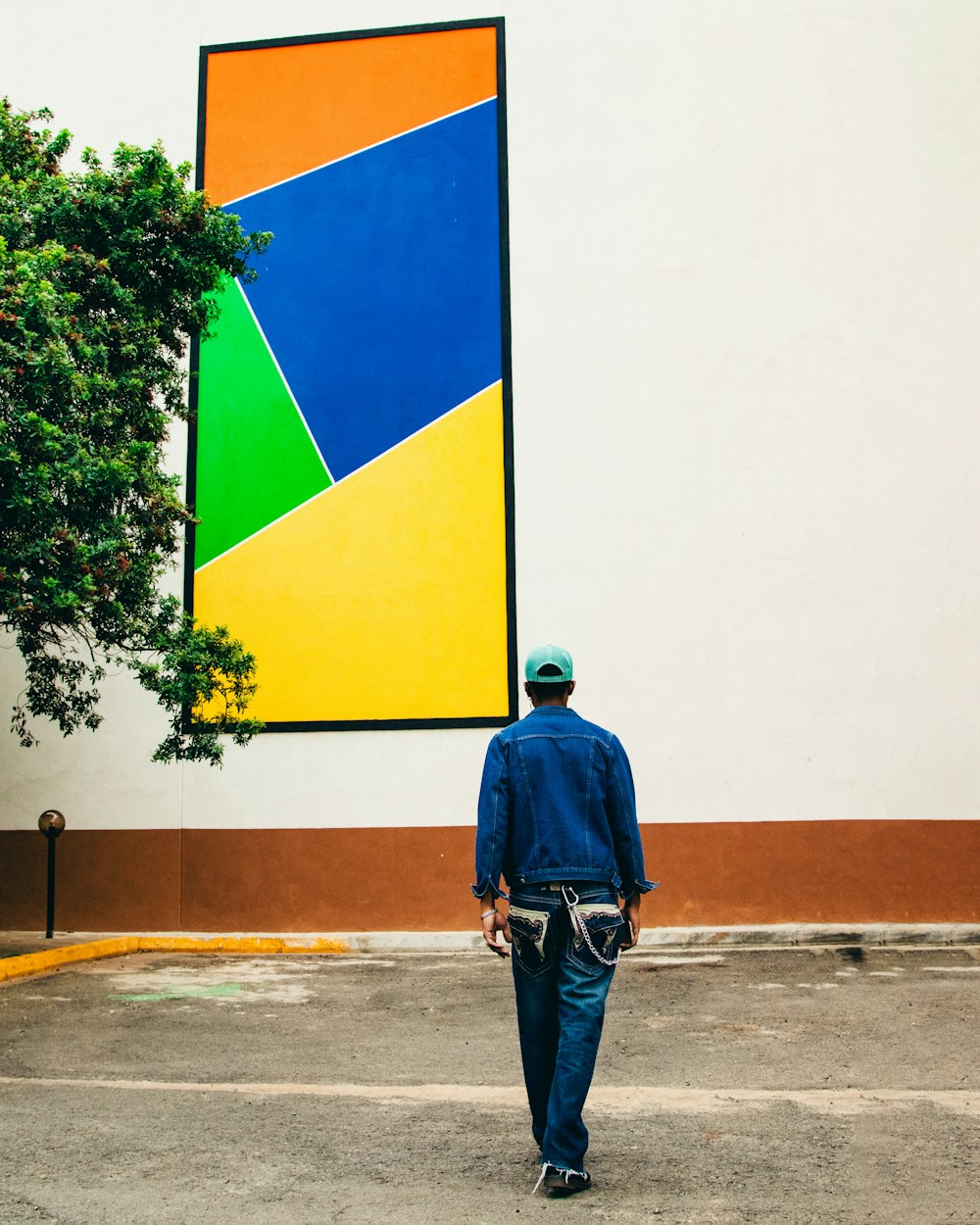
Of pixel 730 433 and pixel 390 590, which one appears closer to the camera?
pixel 730 433

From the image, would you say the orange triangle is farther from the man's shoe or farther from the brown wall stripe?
the man's shoe

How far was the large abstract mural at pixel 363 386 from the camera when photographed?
36.7 feet

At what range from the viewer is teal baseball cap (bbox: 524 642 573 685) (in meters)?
4.67

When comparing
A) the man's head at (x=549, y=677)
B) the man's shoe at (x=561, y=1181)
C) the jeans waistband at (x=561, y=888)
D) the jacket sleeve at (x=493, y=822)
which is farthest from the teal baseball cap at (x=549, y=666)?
the man's shoe at (x=561, y=1181)

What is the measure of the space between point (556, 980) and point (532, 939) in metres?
0.20

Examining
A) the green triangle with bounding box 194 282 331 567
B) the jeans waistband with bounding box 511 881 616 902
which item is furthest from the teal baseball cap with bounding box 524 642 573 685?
the green triangle with bounding box 194 282 331 567

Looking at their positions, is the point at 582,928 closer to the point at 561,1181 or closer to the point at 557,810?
the point at 557,810

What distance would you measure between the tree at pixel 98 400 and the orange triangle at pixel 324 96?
116 inches

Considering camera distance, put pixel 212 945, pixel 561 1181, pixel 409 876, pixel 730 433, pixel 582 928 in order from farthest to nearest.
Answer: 1. pixel 730 433
2. pixel 409 876
3. pixel 212 945
4. pixel 582 928
5. pixel 561 1181

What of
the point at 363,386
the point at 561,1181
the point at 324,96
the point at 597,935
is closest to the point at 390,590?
the point at 363,386

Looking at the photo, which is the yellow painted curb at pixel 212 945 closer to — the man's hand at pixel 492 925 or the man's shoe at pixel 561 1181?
the man's hand at pixel 492 925

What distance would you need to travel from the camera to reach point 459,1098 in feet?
18.4

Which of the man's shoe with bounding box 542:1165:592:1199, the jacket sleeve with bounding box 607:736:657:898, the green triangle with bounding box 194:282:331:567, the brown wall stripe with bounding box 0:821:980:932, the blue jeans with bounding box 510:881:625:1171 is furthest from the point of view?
the green triangle with bounding box 194:282:331:567

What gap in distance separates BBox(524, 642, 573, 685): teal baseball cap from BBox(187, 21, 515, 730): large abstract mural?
631cm
